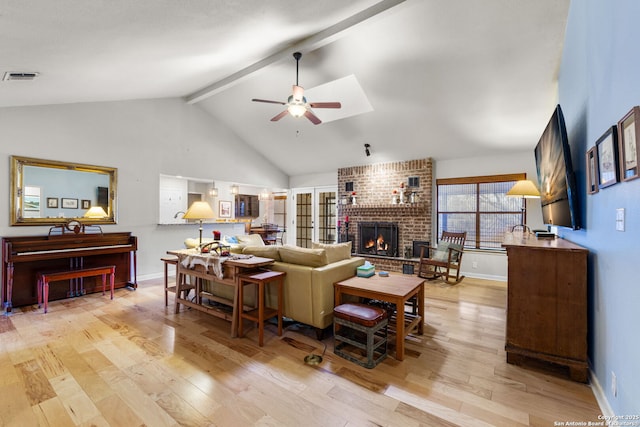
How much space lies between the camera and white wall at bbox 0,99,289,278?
3982 mm

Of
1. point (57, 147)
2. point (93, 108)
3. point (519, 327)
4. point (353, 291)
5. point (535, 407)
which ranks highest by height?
point (93, 108)

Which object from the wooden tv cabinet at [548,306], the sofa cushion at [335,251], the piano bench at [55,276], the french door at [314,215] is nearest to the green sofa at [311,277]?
the sofa cushion at [335,251]

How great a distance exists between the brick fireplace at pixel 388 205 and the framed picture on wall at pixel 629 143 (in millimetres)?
4616

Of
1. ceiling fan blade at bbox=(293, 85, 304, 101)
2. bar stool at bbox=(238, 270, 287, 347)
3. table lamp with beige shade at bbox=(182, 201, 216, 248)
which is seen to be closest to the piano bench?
table lamp with beige shade at bbox=(182, 201, 216, 248)

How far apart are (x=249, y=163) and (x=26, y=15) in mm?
5446

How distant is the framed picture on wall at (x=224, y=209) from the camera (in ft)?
23.5

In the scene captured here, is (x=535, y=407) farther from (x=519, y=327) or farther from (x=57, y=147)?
(x=57, y=147)

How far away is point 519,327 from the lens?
232cm

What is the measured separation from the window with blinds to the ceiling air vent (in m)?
6.26

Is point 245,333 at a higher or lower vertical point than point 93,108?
lower

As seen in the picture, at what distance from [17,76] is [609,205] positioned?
4768 millimetres

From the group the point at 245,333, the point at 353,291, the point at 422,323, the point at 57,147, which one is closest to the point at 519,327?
the point at 422,323

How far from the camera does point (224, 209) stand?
7.29 meters

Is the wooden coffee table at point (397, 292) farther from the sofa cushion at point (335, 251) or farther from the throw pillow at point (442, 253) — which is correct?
the throw pillow at point (442, 253)
